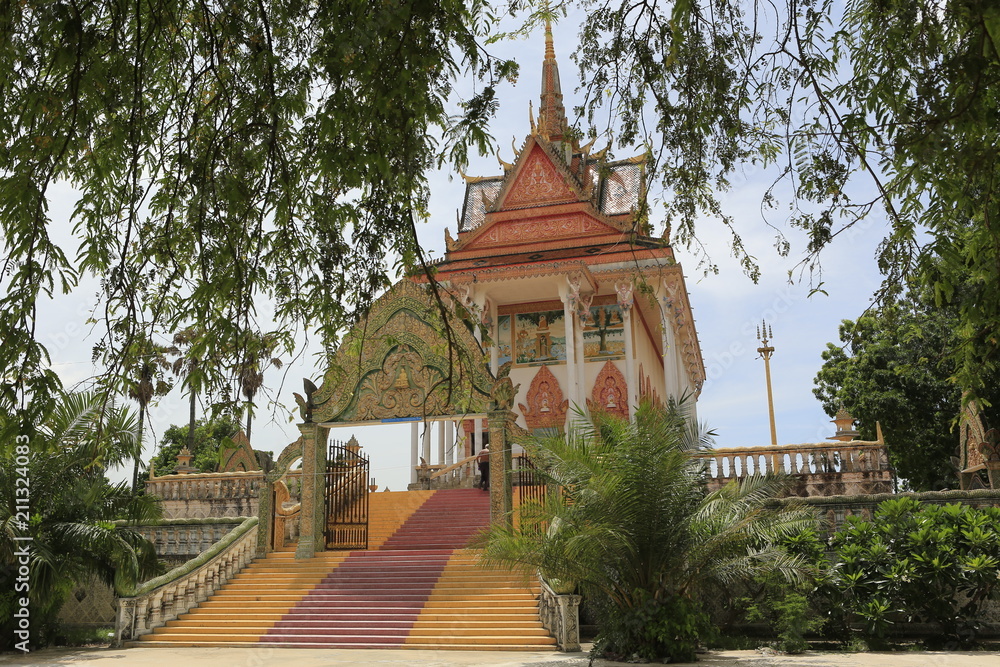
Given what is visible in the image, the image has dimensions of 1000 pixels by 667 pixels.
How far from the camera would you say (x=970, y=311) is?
15.4 ft

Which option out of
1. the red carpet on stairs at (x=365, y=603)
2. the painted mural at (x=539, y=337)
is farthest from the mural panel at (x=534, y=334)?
the red carpet on stairs at (x=365, y=603)

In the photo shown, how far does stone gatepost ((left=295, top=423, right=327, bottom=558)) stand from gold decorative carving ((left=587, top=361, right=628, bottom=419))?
906 cm

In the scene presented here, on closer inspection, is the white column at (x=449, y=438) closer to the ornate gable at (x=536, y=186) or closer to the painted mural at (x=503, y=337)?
the painted mural at (x=503, y=337)

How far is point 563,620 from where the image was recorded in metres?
9.52

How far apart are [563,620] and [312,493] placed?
539cm

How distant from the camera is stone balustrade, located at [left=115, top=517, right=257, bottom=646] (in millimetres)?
11039

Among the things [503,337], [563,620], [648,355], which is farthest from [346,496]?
[648,355]

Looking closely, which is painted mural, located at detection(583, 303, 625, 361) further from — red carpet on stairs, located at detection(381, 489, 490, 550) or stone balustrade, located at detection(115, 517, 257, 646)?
stone balustrade, located at detection(115, 517, 257, 646)

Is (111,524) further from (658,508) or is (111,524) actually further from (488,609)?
(658,508)

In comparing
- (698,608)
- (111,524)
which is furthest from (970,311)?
(111,524)

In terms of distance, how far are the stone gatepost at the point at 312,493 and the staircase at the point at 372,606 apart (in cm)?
24

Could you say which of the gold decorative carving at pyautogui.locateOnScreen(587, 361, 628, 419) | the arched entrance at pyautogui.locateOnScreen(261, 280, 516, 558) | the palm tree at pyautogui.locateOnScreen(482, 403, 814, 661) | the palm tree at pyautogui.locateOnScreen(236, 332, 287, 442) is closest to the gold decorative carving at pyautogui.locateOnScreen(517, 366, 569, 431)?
the gold decorative carving at pyautogui.locateOnScreen(587, 361, 628, 419)

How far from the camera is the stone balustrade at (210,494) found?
53.5 feet

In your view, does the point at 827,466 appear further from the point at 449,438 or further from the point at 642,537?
the point at 449,438
